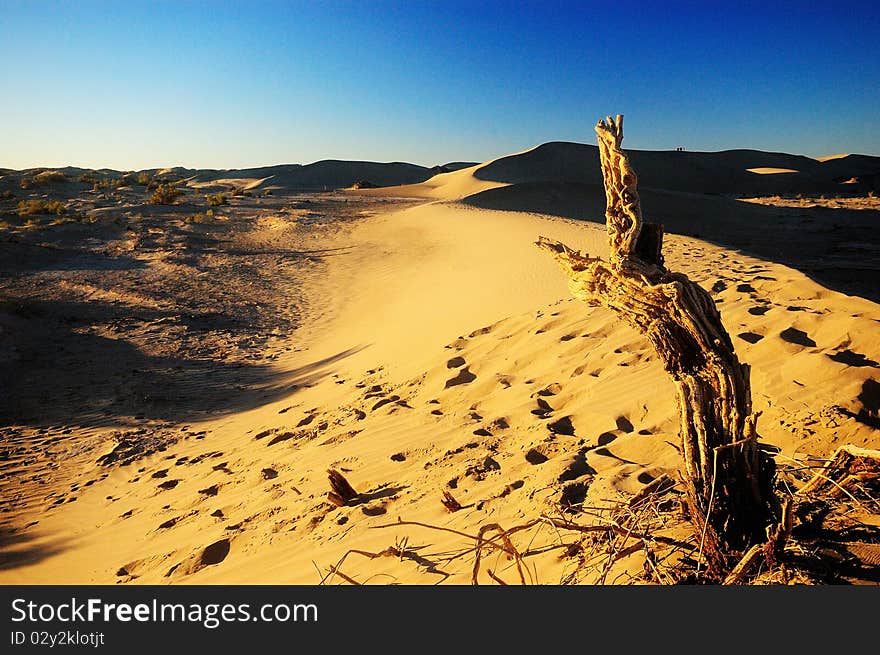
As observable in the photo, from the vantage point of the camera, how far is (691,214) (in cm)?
2411

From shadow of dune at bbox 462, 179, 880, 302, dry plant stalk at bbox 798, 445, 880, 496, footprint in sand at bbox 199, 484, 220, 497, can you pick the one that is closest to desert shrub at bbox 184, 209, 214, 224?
shadow of dune at bbox 462, 179, 880, 302

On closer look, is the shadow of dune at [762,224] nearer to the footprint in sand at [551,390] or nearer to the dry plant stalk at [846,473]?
the footprint in sand at [551,390]

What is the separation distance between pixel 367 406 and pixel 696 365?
13.2 ft

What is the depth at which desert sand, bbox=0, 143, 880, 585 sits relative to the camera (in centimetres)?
318

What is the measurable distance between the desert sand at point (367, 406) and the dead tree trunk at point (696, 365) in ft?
0.80

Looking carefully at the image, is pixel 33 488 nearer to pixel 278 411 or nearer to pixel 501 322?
pixel 278 411

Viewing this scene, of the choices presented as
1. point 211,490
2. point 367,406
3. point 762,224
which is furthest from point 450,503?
point 762,224

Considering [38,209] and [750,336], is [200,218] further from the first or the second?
[750,336]

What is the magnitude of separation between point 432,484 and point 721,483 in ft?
6.78

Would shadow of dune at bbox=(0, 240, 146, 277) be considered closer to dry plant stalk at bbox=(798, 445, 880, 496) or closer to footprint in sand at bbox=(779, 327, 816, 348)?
footprint in sand at bbox=(779, 327, 816, 348)

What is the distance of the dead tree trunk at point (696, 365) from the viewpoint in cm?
188

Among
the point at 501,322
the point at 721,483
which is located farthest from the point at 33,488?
the point at 721,483

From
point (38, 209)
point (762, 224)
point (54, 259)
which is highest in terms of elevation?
point (38, 209)

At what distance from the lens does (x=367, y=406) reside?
5605 mm
